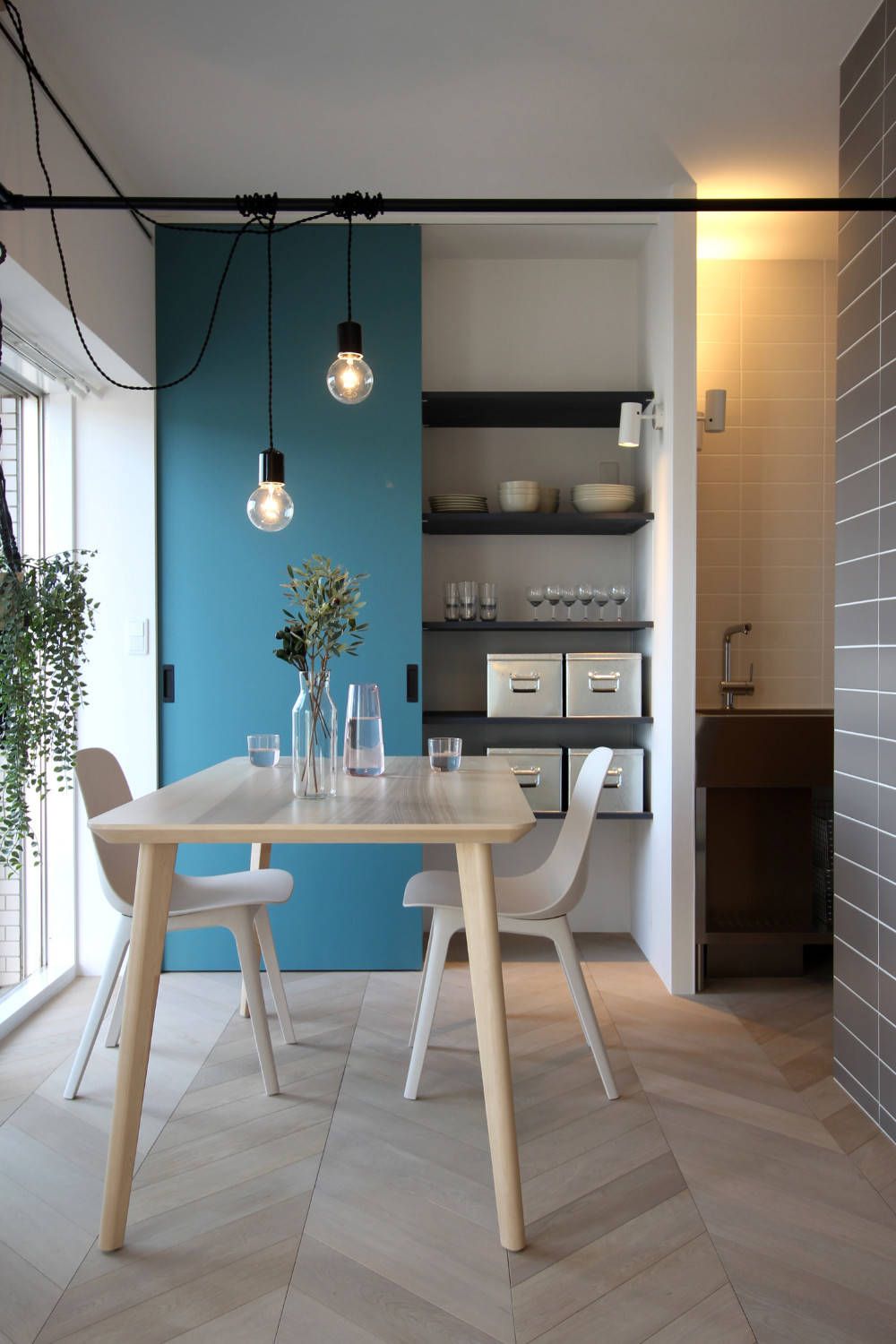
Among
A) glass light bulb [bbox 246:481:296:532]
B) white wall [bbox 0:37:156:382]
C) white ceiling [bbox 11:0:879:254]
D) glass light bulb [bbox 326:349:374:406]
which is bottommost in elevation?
glass light bulb [bbox 246:481:296:532]

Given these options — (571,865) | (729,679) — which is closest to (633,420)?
(729,679)

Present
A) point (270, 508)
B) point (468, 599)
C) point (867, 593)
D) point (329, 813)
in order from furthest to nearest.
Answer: point (468, 599) < point (270, 508) < point (867, 593) < point (329, 813)

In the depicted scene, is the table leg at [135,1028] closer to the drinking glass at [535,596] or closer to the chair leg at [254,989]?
the chair leg at [254,989]

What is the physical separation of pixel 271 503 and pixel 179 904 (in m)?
1.07

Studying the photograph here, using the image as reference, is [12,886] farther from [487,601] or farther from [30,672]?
[487,601]

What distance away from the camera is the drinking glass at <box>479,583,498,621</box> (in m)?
3.91

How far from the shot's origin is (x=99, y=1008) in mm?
2576

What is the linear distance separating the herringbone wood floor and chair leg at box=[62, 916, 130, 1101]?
0.22 feet

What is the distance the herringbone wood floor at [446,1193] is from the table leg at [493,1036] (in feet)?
0.29

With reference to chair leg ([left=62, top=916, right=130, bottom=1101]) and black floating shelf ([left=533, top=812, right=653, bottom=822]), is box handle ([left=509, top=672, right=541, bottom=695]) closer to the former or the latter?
black floating shelf ([left=533, top=812, right=653, bottom=822])

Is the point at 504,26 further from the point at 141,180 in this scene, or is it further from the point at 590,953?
the point at 590,953

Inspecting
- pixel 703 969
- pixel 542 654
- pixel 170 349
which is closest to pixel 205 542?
pixel 170 349

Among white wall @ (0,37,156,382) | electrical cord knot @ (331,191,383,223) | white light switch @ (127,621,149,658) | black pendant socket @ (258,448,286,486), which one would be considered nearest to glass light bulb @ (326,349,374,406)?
black pendant socket @ (258,448,286,486)

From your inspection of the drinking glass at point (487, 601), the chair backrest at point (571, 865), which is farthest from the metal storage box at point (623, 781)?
the chair backrest at point (571, 865)
